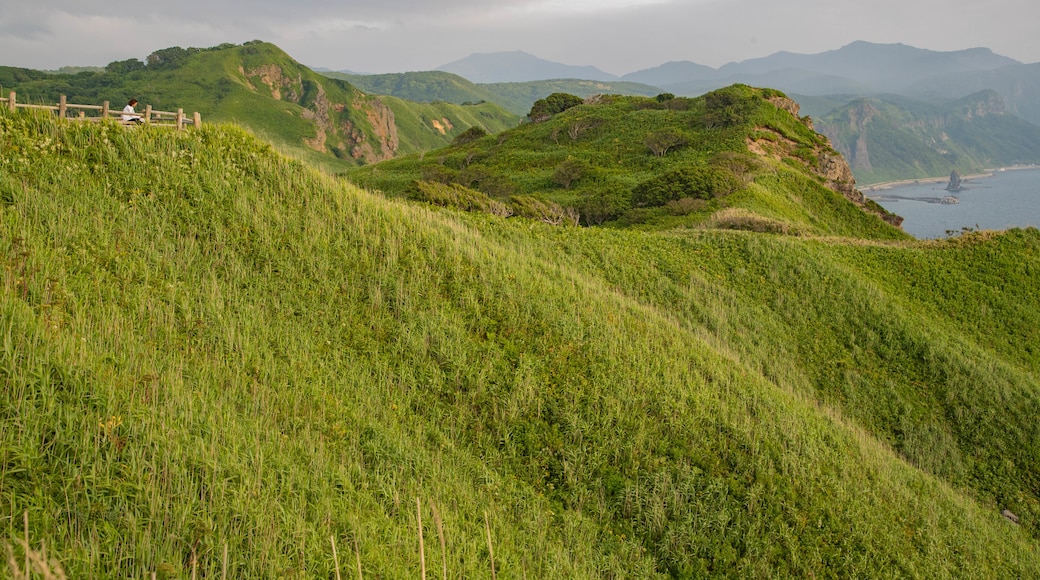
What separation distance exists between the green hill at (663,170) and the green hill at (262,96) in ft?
197

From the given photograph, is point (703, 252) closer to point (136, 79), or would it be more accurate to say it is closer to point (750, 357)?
point (750, 357)

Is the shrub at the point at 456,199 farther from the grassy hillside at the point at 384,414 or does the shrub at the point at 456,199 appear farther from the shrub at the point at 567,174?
the shrub at the point at 567,174

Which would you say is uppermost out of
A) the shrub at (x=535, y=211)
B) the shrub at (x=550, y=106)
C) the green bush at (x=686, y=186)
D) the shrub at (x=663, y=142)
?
the shrub at (x=550, y=106)

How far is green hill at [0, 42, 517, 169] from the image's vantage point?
119 m

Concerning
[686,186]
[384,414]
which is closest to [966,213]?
[686,186]

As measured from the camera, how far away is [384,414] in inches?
319

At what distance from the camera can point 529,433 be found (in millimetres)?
8914

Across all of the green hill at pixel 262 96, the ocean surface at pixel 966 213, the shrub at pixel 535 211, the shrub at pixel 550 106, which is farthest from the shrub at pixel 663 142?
the ocean surface at pixel 966 213

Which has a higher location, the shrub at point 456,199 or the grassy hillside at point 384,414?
the shrub at point 456,199

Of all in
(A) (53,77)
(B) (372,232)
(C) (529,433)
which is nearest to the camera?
(C) (529,433)

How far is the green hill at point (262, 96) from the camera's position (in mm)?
119250

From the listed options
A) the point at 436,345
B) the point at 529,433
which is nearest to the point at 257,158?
the point at 436,345

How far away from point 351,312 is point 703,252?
54.0ft

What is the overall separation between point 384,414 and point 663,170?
47332 mm
